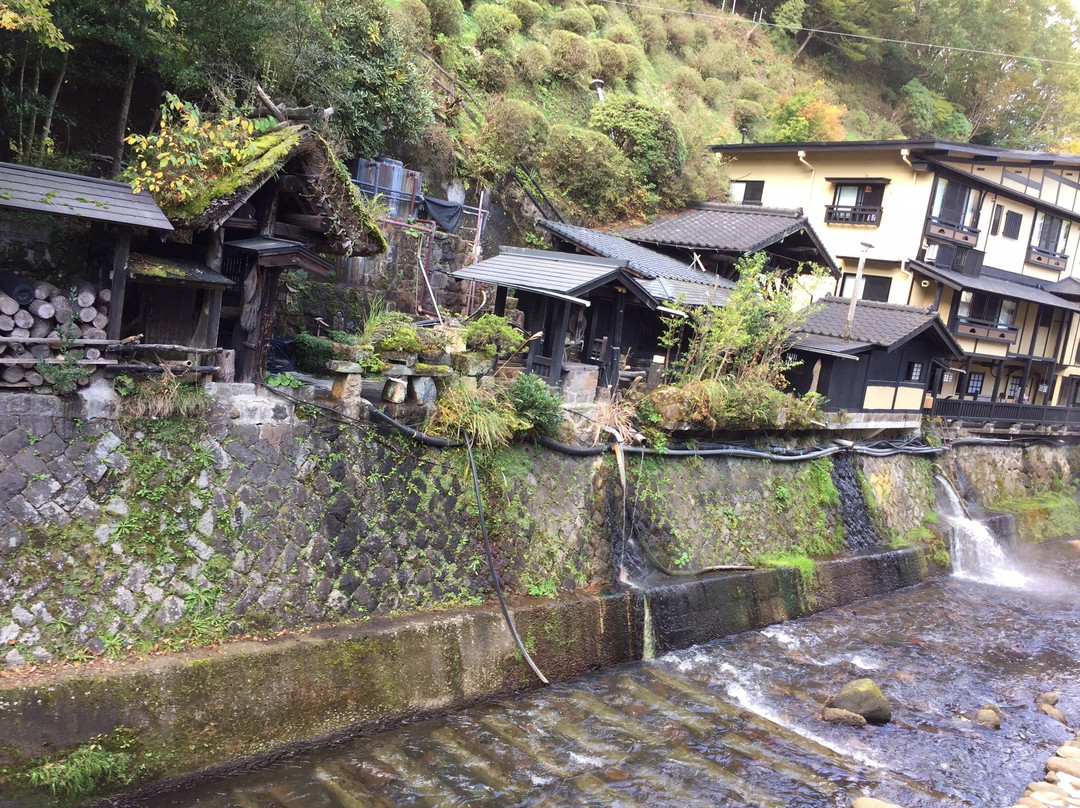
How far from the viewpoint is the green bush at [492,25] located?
27.0m

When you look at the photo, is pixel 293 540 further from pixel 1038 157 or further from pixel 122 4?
pixel 1038 157

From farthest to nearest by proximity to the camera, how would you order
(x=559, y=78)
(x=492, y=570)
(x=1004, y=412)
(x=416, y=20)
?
(x=559, y=78) < (x=1004, y=412) < (x=416, y=20) < (x=492, y=570)

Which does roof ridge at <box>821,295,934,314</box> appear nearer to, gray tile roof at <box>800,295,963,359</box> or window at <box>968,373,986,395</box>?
gray tile roof at <box>800,295,963,359</box>

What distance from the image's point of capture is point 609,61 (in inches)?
1211

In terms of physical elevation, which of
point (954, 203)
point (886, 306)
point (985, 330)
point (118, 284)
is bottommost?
point (118, 284)

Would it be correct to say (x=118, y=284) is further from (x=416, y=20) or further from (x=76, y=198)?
(x=416, y=20)

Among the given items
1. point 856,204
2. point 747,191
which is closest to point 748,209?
point 856,204

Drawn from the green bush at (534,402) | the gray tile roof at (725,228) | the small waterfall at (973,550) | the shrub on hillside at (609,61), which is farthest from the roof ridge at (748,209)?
the green bush at (534,402)

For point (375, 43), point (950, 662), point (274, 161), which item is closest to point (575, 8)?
point (375, 43)

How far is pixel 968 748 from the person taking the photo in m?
11.0

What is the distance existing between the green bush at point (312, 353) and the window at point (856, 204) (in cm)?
2225

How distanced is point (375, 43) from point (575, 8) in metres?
18.2

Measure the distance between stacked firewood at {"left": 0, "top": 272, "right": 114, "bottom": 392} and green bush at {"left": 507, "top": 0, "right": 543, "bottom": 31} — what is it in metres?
26.1

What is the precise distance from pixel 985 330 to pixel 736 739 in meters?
23.7
